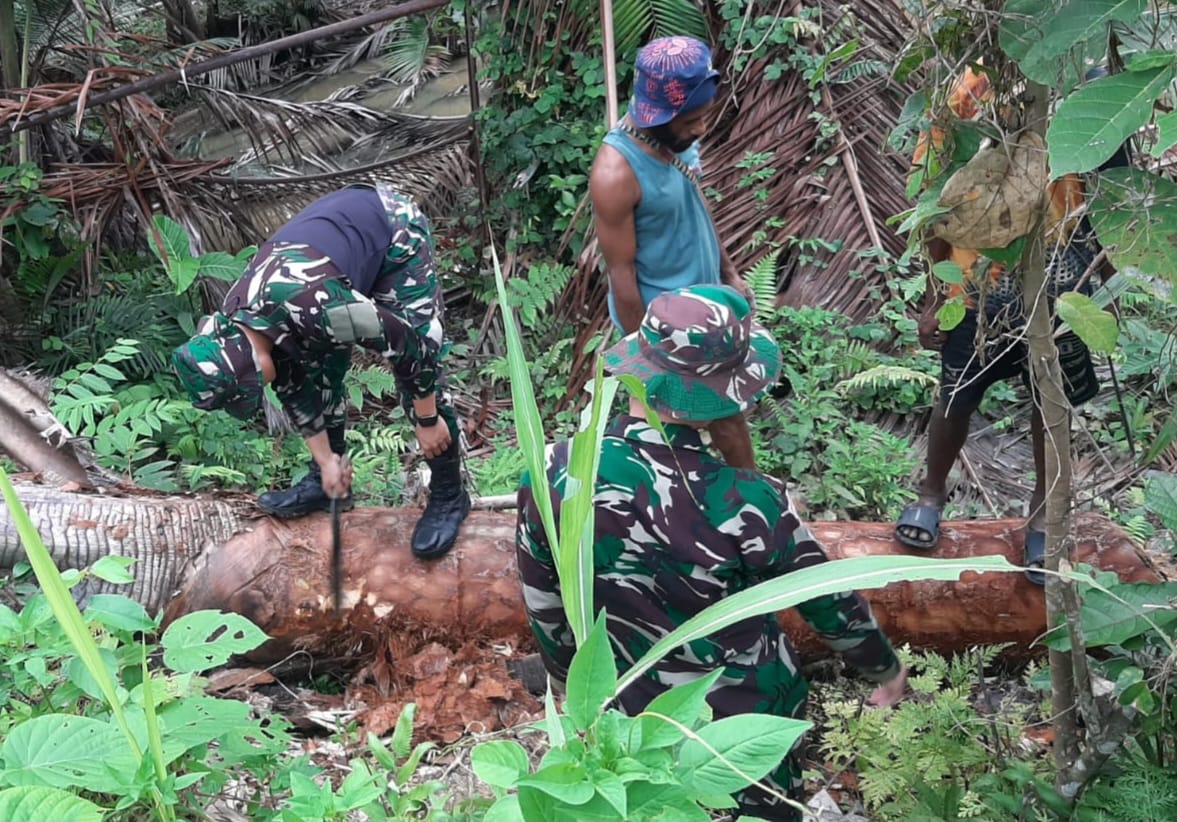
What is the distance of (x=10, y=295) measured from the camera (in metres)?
5.32

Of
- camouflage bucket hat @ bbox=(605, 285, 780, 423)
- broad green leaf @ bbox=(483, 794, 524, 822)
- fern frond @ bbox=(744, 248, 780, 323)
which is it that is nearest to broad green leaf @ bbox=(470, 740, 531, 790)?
broad green leaf @ bbox=(483, 794, 524, 822)

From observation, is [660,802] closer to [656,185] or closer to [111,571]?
[111,571]

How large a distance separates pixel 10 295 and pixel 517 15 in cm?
344

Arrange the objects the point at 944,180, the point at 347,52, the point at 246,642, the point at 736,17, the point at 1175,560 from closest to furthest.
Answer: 1. the point at 944,180
2. the point at 246,642
3. the point at 1175,560
4. the point at 736,17
5. the point at 347,52

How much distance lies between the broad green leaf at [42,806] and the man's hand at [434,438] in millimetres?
2011

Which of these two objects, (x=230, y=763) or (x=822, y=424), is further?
(x=822, y=424)

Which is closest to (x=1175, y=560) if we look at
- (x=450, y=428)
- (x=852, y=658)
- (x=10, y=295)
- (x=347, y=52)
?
(x=852, y=658)

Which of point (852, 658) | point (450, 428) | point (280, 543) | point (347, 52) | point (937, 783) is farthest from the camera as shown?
point (347, 52)

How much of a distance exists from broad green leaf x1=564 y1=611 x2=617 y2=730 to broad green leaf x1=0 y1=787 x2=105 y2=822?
729 millimetres

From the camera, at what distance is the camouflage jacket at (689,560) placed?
1880 mm

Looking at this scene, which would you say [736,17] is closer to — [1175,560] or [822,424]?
[822,424]

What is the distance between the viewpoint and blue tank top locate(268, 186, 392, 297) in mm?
3051

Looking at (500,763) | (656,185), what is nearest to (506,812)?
(500,763)

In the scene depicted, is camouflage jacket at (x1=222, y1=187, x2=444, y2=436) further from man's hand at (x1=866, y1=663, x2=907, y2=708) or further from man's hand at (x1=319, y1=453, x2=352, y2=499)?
man's hand at (x1=866, y1=663, x2=907, y2=708)
